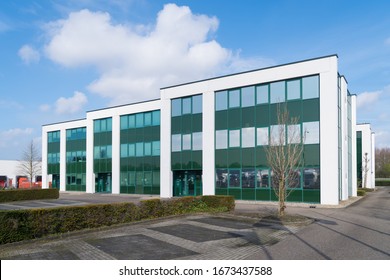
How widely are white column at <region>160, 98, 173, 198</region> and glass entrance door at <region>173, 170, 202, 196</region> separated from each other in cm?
59

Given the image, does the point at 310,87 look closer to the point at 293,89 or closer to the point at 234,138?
the point at 293,89

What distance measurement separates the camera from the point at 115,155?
38281 millimetres

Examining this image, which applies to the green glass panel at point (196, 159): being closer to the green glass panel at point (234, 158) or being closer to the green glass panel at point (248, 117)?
the green glass panel at point (234, 158)

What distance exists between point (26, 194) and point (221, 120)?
1926 cm

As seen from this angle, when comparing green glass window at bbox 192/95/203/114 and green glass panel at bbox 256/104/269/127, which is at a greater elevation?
green glass window at bbox 192/95/203/114

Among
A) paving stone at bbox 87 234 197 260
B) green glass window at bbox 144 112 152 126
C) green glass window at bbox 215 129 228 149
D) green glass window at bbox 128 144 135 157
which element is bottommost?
paving stone at bbox 87 234 197 260

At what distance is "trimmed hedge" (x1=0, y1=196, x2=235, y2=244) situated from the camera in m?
10.7

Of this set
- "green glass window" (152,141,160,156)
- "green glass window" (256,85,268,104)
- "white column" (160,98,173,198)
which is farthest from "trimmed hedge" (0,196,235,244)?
"green glass window" (152,141,160,156)

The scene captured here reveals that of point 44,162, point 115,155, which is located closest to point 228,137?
point 115,155

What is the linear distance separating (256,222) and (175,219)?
3703mm

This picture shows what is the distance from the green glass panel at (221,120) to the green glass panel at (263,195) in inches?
233

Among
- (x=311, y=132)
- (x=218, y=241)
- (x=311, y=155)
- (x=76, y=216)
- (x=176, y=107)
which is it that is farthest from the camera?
(x=176, y=107)

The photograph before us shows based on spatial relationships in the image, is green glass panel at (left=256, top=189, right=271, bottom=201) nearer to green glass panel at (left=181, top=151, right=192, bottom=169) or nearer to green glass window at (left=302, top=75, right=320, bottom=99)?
green glass panel at (left=181, top=151, right=192, bottom=169)

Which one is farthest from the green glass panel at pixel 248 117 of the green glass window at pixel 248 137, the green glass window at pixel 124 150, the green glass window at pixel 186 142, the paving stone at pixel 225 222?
the green glass window at pixel 124 150
